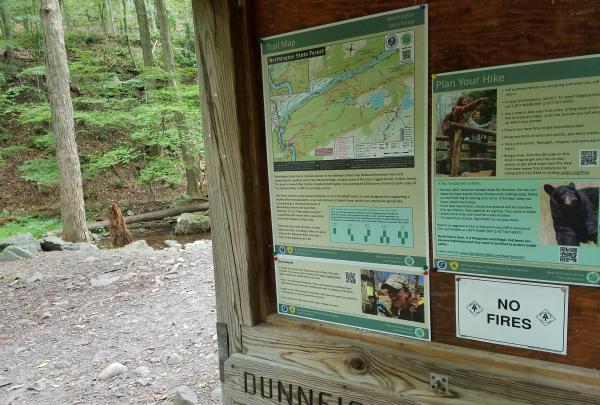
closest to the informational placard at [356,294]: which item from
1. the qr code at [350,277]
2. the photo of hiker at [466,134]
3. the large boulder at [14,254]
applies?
the qr code at [350,277]

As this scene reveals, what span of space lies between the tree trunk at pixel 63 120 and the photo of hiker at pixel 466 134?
31.4 feet

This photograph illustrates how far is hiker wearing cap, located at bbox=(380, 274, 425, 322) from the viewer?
1.24 meters

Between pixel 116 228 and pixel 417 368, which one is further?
pixel 116 228

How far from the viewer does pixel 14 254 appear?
24.1ft

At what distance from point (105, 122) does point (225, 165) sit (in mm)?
11147

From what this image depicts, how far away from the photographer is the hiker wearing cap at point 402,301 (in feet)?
4.05

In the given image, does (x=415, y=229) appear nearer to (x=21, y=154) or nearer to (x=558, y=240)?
(x=558, y=240)

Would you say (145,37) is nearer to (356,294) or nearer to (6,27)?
(6,27)

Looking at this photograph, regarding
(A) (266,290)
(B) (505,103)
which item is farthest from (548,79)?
(A) (266,290)

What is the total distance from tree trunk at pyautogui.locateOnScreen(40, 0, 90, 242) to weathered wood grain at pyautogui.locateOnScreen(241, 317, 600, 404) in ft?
29.5

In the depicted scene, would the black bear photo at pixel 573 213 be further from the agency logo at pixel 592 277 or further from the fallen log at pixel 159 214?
the fallen log at pixel 159 214

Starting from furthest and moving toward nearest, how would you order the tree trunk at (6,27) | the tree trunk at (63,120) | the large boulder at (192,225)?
the tree trunk at (6,27) → the large boulder at (192,225) → the tree trunk at (63,120)

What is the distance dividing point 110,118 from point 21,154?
6.15 m

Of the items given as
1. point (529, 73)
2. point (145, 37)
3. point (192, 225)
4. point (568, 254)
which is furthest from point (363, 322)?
point (145, 37)
